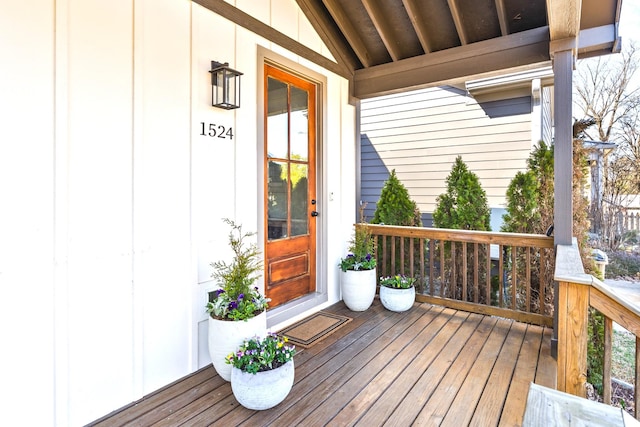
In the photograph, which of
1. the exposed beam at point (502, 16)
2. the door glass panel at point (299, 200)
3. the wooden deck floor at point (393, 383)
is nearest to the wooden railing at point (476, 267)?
the wooden deck floor at point (393, 383)

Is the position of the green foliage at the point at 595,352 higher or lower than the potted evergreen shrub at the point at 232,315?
lower

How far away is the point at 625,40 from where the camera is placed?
7.67 metres

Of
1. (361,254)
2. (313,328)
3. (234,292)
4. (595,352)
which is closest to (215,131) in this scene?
(234,292)

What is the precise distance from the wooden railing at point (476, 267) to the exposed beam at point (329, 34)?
194 centimetres

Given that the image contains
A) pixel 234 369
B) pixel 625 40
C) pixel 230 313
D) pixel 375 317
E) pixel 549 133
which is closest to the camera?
pixel 234 369

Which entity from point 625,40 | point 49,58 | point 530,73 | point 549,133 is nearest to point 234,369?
point 49,58

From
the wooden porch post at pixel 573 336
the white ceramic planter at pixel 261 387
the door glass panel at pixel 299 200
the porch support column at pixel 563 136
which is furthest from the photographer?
the door glass panel at pixel 299 200

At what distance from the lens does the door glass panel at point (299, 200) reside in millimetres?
3566

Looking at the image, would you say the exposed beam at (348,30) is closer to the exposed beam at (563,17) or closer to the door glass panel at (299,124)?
the door glass panel at (299,124)

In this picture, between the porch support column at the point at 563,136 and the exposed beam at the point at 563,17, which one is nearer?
the exposed beam at the point at 563,17

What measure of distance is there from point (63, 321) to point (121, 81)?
1362mm

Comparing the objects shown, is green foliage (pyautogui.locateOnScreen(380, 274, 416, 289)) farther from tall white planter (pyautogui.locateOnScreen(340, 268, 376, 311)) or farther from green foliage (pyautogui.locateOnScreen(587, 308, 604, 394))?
green foliage (pyautogui.locateOnScreen(587, 308, 604, 394))

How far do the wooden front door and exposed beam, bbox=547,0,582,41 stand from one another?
213cm

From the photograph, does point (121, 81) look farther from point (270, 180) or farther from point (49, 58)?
point (270, 180)
